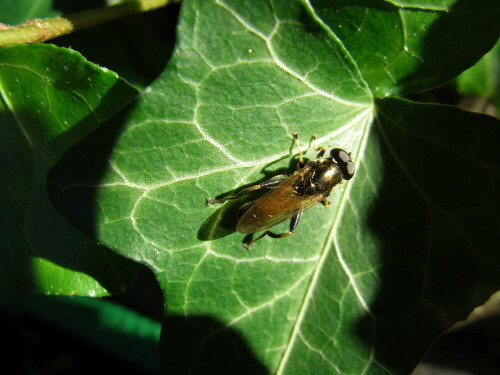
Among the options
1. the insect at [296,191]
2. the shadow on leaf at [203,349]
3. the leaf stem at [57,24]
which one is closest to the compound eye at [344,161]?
the insect at [296,191]

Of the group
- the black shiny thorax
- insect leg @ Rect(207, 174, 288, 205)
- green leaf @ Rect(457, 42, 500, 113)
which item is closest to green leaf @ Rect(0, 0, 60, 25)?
insect leg @ Rect(207, 174, 288, 205)

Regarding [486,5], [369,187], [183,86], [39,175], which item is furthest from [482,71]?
[39,175]

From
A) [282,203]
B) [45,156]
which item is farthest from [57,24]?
[282,203]

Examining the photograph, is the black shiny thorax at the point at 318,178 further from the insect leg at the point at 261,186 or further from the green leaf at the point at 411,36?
the green leaf at the point at 411,36

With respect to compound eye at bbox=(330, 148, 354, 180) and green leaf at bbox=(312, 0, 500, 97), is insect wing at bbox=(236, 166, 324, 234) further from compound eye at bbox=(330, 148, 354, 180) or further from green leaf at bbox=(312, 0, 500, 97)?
green leaf at bbox=(312, 0, 500, 97)

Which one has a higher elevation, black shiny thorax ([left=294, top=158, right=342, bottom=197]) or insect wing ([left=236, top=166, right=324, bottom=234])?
black shiny thorax ([left=294, top=158, right=342, bottom=197])

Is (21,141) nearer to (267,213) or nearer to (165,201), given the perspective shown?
(165,201)

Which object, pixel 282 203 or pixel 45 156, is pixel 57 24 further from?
pixel 282 203
